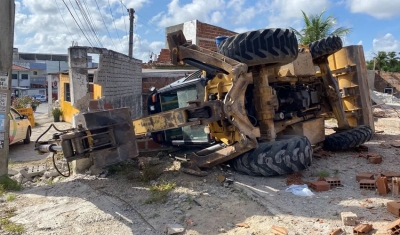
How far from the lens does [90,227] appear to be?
14.0 ft

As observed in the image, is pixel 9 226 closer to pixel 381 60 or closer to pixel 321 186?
pixel 321 186

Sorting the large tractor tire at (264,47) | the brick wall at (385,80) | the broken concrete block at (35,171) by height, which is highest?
the brick wall at (385,80)

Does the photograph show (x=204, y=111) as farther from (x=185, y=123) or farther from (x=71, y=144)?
(x=71, y=144)

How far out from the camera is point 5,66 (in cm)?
613

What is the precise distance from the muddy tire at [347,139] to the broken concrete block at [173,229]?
4464mm

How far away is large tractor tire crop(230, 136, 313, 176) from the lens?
541cm

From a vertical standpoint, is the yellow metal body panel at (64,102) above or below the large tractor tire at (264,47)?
above

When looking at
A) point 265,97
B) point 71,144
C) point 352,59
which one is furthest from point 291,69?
point 71,144

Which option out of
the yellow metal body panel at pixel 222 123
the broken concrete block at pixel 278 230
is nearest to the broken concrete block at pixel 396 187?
the broken concrete block at pixel 278 230

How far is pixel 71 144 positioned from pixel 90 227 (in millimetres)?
1185

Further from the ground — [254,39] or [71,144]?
[254,39]

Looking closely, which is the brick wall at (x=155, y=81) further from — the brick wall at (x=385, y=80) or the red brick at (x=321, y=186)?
the brick wall at (x=385, y=80)

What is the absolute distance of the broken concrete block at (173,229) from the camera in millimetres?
3998

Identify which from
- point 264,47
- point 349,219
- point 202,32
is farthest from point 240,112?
point 202,32
